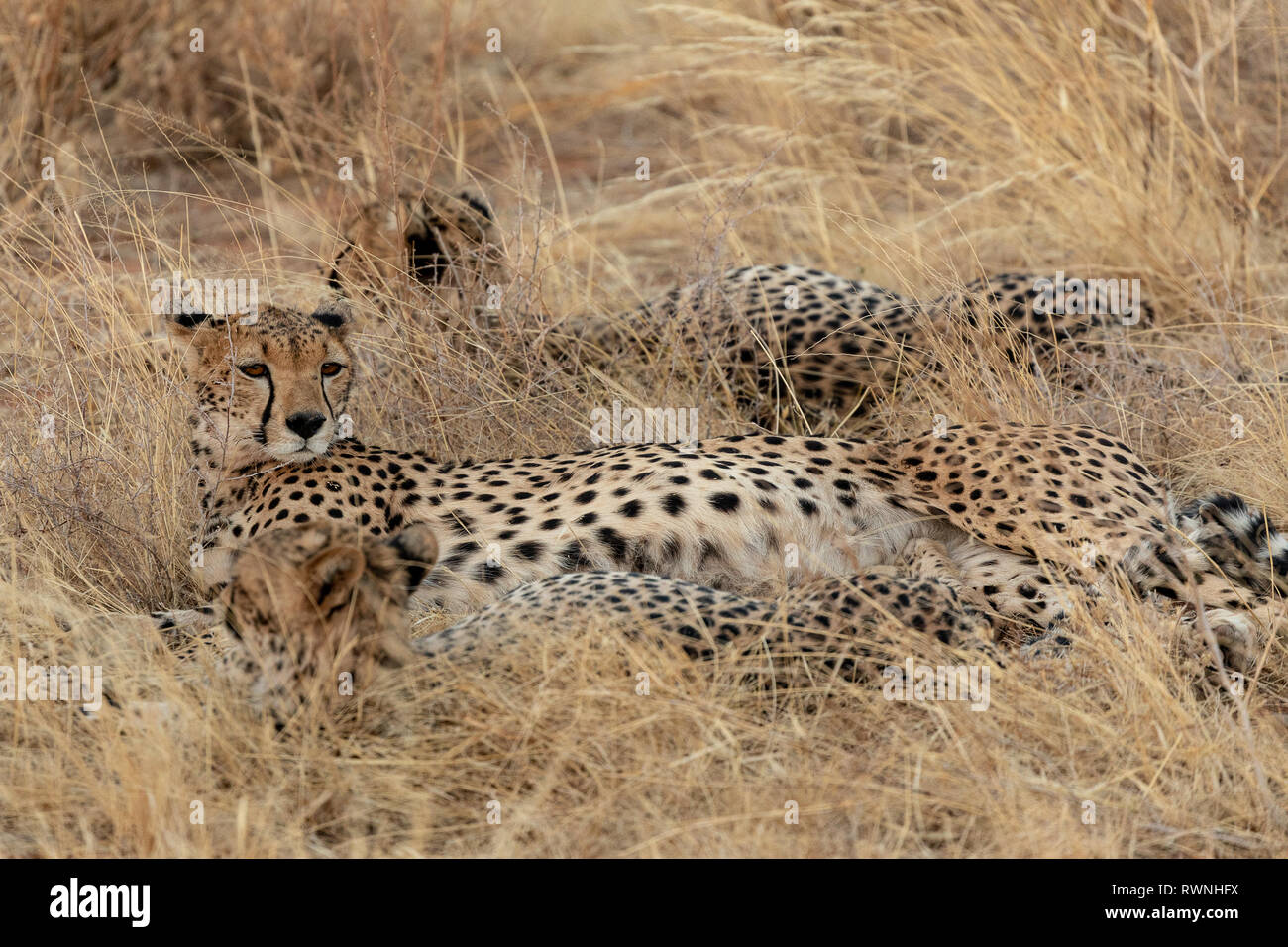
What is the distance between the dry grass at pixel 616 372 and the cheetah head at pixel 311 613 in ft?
0.32

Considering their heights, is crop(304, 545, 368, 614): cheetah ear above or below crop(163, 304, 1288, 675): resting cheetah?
above

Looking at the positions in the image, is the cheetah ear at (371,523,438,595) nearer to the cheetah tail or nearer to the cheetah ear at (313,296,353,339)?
the cheetah ear at (313,296,353,339)

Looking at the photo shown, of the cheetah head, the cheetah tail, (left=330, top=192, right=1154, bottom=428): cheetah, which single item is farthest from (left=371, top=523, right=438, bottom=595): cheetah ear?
the cheetah tail

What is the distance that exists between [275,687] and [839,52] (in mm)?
5286

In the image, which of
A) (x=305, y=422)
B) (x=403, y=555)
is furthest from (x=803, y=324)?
(x=403, y=555)

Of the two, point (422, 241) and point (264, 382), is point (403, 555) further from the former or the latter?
point (422, 241)

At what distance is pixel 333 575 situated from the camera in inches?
126

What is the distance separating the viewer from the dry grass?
9.75ft

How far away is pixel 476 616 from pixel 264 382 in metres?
0.92

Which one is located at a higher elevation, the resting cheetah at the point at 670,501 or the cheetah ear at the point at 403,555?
the cheetah ear at the point at 403,555

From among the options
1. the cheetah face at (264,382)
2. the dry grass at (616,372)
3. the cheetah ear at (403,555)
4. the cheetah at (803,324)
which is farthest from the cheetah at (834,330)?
the cheetah ear at (403,555)

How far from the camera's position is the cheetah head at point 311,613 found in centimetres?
318

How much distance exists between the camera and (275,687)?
324cm

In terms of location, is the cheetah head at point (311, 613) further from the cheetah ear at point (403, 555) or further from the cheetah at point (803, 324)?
the cheetah at point (803, 324)
